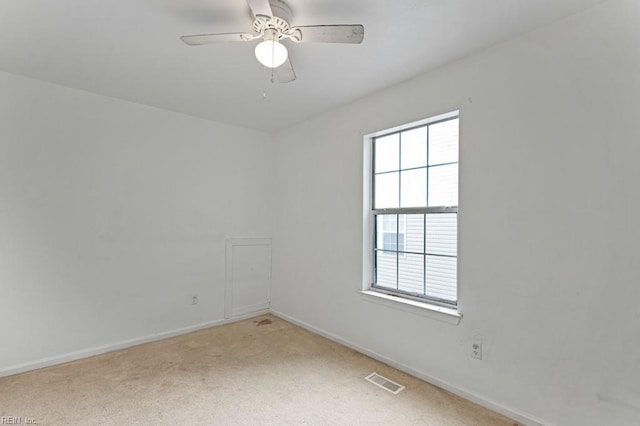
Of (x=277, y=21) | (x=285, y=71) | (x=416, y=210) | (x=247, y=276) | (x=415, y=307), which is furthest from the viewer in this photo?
(x=247, y=276)

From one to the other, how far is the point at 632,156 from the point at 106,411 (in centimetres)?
351

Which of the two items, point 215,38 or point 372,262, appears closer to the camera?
point 215,38

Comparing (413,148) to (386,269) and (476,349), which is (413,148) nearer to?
(386,269)

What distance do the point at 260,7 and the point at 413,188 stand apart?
5.95 ft

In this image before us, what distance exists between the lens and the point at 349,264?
124 inches

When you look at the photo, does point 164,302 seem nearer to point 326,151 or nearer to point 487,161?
point 326,151

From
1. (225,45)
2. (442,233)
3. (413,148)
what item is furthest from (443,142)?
(225,45)

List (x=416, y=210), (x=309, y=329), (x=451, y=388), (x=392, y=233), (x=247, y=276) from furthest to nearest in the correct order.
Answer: (x=247, y=276)
(x=309, y=329)
(x=392, y=233)
(x=416, y=210)
(x=451, y=388)

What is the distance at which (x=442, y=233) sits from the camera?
2475mm

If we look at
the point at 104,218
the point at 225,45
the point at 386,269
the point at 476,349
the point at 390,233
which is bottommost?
the point at 476,349

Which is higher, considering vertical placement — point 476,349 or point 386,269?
point 386,269

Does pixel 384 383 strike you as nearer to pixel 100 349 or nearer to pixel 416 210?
pixel 416 210

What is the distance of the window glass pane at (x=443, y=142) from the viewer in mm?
2428

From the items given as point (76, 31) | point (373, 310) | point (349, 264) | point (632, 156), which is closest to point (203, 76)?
point (76, 31)
